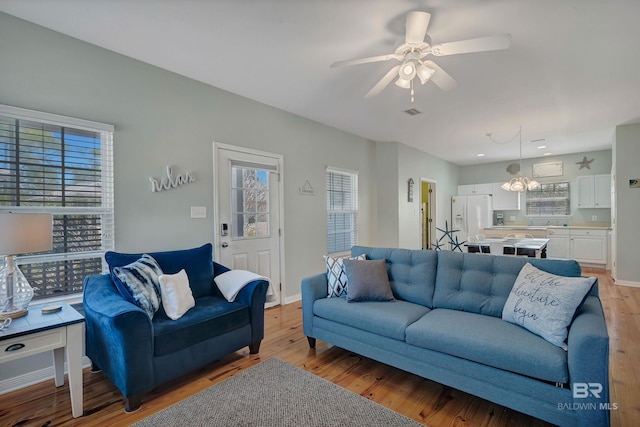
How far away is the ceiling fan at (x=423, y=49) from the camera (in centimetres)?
186

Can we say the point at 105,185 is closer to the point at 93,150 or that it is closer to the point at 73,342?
the point at 93,150

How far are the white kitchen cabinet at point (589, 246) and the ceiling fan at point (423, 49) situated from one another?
611 centimetres

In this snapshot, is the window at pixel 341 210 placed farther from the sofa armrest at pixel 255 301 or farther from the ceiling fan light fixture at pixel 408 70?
the ceiling fan light fixture at pixel 408 70

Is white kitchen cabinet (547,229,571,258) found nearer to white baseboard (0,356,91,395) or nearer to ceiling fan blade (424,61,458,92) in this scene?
ceiling fan blade (424,61,458,92)

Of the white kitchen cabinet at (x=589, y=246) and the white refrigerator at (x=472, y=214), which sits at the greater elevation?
the white refrigerator at (x=472, y=214)

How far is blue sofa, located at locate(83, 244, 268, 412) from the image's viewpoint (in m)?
1.87

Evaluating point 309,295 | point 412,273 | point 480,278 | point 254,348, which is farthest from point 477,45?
point 254,348

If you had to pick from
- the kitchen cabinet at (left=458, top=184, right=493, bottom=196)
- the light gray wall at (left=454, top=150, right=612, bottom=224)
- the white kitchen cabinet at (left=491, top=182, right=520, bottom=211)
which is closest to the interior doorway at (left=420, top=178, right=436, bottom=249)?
the kitchen cabinet at (left=458, top=184, right=493, bottom=196)

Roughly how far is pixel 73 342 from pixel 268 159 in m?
2.65

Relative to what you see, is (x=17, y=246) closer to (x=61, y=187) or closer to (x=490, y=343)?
(x=61, y=187)

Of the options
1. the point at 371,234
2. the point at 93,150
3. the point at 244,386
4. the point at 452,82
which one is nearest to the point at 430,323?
the point at 244,386

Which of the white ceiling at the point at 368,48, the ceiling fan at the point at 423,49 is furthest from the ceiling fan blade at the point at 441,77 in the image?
the white ceiling at the point at 368,48

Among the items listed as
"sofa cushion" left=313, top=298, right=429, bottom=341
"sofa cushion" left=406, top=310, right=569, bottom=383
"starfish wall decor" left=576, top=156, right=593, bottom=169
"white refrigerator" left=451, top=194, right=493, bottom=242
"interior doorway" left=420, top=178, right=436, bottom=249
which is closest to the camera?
"sofa cushion" left=406, top=310, right=569, bottom=383

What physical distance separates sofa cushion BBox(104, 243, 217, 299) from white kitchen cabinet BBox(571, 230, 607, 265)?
7265mm
